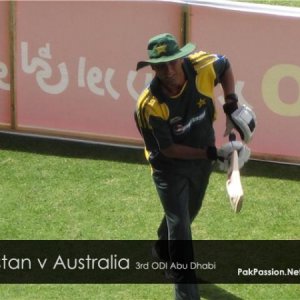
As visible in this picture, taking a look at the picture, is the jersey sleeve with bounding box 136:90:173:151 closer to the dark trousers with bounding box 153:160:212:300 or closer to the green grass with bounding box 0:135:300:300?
the dark trousers with bounding box 153:160:212:300

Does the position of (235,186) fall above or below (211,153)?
below

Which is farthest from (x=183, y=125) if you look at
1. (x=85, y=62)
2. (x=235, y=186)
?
(x=85, y=62)

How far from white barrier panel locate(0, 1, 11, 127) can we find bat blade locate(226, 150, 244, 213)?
12.8 ft

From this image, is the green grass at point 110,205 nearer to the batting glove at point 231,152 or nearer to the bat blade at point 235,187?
the bat blade at point 235,187

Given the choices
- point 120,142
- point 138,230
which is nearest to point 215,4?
point 120,142

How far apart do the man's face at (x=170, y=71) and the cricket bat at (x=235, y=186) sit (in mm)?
712

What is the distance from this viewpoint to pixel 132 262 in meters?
7.48

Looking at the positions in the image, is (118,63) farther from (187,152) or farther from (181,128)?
(187,152)

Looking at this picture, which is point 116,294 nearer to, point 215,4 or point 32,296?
point 32,296

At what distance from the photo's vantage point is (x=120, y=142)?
31.8 feet

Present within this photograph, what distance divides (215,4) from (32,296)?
361cm

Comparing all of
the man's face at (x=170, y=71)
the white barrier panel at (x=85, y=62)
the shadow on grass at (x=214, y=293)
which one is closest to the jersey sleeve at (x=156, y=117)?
the man's face at (x=170, y=71)

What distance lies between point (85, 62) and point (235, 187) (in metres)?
3.50

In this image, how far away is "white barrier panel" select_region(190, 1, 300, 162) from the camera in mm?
8891
